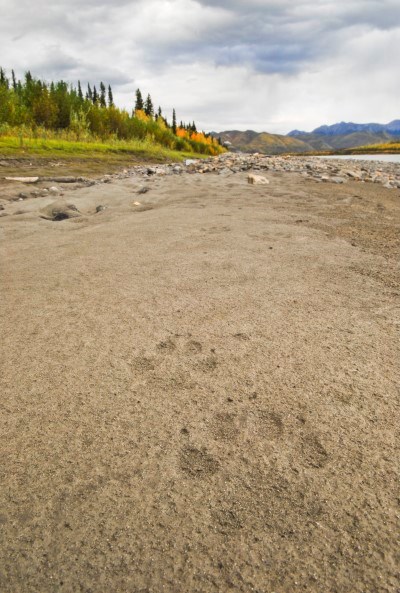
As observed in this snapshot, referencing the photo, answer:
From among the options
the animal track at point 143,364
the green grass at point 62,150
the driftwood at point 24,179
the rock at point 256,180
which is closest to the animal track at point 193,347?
the animal track at point 143,364

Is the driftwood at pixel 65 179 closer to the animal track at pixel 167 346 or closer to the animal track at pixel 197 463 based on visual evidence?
the animal track at pixel 167 346

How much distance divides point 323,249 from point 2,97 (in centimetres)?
1426

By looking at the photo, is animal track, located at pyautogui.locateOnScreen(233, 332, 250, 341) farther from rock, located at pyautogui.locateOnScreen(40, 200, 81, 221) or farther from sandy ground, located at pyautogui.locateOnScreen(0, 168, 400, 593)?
rock, located at pyautogui.locateOnScreen(40, 200, 81, 221)

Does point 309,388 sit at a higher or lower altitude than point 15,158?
lower

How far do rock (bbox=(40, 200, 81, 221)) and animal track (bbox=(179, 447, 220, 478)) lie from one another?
358cm

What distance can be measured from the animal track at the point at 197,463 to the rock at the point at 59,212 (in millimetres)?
3582

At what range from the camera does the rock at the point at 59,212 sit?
13.3 feet

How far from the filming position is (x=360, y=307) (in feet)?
5.99

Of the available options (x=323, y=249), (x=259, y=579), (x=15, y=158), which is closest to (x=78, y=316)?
(x=259, y=579)

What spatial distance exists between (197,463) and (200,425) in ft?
0.45

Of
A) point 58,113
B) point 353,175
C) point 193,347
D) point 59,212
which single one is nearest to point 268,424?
point 193,347

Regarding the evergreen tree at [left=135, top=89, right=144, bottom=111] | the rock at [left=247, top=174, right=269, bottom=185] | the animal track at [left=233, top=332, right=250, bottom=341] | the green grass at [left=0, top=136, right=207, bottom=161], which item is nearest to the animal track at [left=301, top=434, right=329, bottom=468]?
the animal track at [left=233, top=332, right=250, bottom=341]

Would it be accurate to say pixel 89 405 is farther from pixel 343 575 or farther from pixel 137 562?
pixel 343 575

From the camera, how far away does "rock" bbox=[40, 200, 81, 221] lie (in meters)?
4.06
